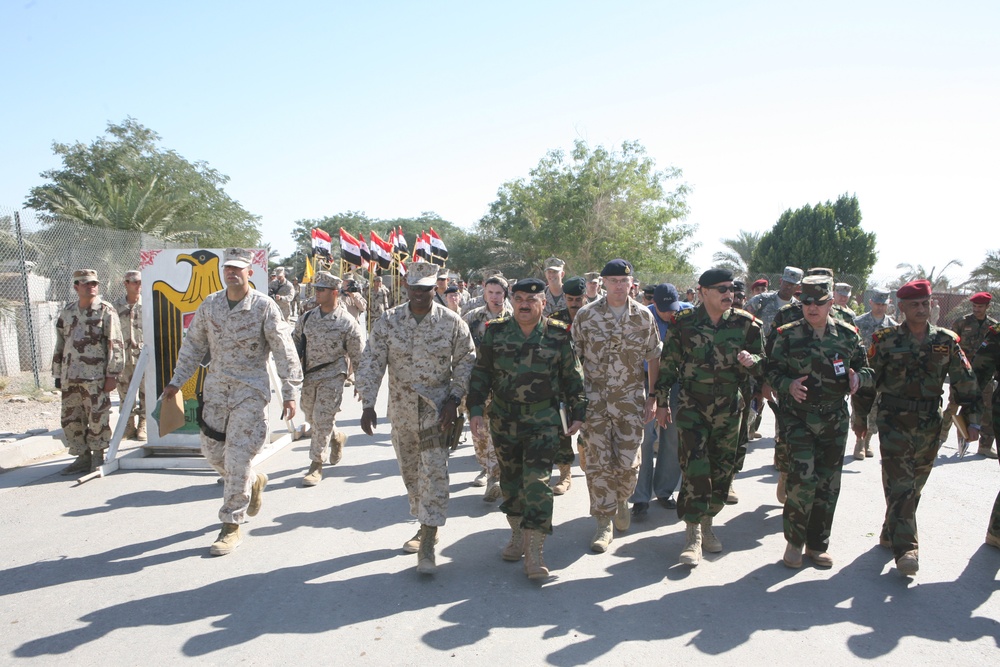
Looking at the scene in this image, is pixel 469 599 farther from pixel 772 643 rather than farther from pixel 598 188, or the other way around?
pixel 598 188

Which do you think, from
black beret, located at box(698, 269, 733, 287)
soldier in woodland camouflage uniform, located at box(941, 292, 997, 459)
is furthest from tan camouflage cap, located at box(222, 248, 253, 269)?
soldier in woodland camouflage uniform, located at box(941, 292, 997, 459)

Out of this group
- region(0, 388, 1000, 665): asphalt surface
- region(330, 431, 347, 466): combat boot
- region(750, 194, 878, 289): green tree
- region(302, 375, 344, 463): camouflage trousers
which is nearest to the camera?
region(0, 388, 1000, 665): asphalt surface

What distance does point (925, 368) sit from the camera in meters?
4.57

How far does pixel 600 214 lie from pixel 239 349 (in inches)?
1271

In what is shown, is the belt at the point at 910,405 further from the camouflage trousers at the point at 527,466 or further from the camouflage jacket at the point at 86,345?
the camouflage jacket at the point at 86,345

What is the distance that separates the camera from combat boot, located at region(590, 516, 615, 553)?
486 cm

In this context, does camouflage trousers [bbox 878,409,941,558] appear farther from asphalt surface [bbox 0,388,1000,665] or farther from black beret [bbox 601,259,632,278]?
black beret [bbox 601,259,632,278]

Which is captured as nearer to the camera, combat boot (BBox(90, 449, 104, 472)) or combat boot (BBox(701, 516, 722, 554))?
combat boot (BBox(701, 516, 722, 554))

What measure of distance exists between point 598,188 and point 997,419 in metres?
32.2

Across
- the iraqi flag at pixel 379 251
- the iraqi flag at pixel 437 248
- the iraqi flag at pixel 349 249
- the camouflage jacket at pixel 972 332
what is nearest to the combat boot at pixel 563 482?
the camouflage jacket at pixel 972 332

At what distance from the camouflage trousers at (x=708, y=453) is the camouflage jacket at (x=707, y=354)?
10cm

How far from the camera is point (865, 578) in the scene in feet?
14.5

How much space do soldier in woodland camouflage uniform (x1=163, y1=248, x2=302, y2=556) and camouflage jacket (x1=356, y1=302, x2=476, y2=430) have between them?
901 mm

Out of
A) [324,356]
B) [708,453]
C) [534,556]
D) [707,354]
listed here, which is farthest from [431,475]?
[324,356]
